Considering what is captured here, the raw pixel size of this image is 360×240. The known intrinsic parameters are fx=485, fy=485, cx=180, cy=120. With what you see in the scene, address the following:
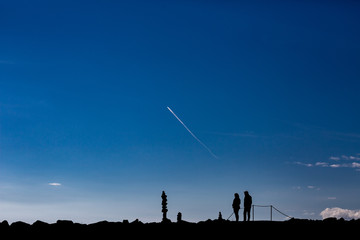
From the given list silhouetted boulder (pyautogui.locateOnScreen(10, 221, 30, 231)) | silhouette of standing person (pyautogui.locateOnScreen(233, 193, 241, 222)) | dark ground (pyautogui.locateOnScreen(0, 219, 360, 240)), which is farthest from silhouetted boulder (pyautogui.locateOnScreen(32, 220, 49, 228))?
silhouette of standing person (pyautogui.locateOnScreen(233, 193, 241, 222))

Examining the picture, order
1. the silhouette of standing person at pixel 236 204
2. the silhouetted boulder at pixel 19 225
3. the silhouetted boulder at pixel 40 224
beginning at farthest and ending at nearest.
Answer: the silhouette of standing person at pixel 236 204 < the silhouetted boulder at pixel 40 224 < the silhouetted boulder at pixel 19 225

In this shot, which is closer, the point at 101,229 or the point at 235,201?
the point at 101,229

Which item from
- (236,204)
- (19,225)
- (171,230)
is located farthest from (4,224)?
(236,204)

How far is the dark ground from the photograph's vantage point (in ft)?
89.6

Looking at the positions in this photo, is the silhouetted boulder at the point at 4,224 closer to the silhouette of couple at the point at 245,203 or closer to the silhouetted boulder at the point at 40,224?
the silhouetted boulder at the point at 40,224

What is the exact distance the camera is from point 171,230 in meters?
28.3

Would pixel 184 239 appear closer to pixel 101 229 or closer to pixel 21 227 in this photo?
pixel 101 229

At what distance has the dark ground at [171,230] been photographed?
27.3m

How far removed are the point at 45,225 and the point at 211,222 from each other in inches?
389


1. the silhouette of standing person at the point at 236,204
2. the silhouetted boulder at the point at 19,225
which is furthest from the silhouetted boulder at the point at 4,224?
the silhouette of standing person at the point at 236,204

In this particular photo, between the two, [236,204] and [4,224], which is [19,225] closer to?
[4,224]

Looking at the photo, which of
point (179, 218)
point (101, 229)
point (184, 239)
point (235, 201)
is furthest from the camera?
point (179, 218)

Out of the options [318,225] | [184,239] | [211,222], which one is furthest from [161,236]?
[318,225]

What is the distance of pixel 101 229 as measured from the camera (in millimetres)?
28641
